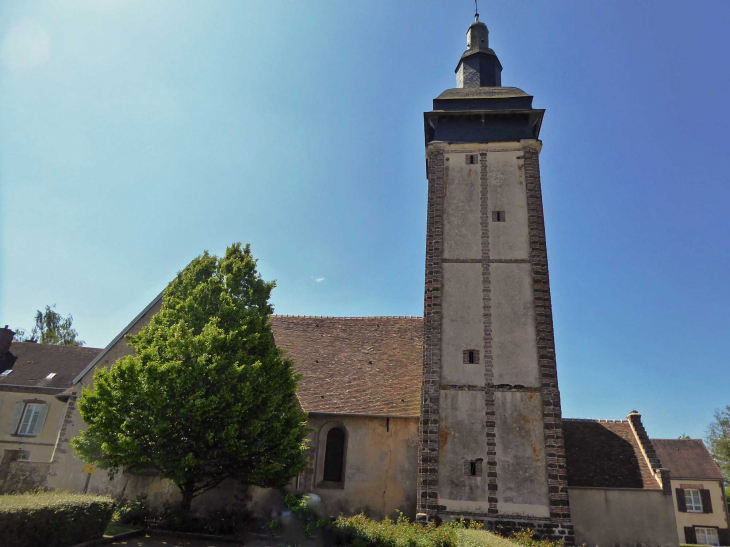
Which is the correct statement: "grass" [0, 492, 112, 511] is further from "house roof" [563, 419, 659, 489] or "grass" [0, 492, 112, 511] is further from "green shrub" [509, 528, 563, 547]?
"house roof" [563, 419, 659, 489]

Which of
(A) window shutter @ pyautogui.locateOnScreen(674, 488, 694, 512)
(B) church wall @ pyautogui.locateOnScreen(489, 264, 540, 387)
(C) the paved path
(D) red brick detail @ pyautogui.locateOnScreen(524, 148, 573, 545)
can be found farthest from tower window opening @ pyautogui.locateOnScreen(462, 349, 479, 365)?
(A) window shutter @ pyautogui.locateOnScreen(674, 488, 694, 512)

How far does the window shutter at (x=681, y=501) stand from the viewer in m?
26.2

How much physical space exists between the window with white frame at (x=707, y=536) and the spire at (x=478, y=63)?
85.1 ft

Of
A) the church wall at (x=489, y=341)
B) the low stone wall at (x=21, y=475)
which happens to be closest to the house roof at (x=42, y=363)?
the low stone wall at (x=21, y=475)

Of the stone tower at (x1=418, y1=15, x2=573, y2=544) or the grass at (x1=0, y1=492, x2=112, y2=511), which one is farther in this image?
the stone tower at (x1=418, y1=15, x2=573, y2=544)

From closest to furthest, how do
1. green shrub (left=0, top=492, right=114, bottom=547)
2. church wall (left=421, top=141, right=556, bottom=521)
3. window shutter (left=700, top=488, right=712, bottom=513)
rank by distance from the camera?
green shrub (left=0, top=492, right=114, bottom=547)
church wall (left=421, top=141, right=556, bottom=521)
window shutter (left=700, top=488, right=712, bottom=513)

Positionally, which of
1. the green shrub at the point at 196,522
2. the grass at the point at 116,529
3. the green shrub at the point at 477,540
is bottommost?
the grass at the point at 116,529

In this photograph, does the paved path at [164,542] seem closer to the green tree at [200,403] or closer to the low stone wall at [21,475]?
the green tree at [200,403]

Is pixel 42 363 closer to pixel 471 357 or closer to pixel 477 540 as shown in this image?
pixel 471 357

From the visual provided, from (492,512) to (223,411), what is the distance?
7.25 m

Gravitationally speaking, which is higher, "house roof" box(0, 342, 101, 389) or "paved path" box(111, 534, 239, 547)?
"house roof" box(0, 342, 101, 389)

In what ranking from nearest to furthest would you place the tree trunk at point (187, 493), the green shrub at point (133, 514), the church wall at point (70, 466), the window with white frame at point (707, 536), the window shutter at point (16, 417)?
the tree trunk at point (187, 493) → the green shrub at point (133, 514) → the church wall at point (70, 466) → the window shutter at point (16, 417) → the window with white frame at point (707, 536)

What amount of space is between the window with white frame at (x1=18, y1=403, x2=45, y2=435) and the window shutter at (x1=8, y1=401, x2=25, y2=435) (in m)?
0.15

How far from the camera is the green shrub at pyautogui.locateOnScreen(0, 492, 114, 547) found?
8117 millimetres
